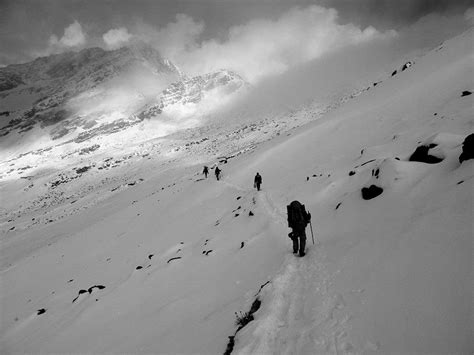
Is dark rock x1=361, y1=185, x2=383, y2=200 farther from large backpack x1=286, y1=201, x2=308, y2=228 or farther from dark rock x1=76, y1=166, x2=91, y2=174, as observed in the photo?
dark rock x1=76, y1=166, x2=91, y2=174

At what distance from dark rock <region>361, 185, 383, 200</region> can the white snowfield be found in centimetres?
21

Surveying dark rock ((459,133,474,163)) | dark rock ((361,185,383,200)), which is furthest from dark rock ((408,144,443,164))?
dark rock ((361,185,383,200))

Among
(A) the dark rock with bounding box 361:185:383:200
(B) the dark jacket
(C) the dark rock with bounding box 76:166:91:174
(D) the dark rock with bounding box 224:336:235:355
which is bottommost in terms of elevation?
(A) the dark rock with bounding box 361:185:383:200

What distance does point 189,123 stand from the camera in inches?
5595

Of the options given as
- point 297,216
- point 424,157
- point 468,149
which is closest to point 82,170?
point 297,216

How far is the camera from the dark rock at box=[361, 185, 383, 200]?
10.5m

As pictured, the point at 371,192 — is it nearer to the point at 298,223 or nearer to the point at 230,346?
the point at 298,223

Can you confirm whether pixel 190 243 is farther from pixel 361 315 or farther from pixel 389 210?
pixel 361 315

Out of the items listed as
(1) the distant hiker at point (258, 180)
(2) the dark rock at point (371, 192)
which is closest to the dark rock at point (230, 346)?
(2) the dark rock at point (371, 192)

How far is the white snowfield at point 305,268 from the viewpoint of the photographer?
190 inches

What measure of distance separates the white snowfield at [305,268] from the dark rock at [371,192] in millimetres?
209

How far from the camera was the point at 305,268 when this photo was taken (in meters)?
8.01

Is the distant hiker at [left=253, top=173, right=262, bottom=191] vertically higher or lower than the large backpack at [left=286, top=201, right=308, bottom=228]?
lower

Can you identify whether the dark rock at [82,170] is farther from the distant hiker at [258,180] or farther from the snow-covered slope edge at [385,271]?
the snow-covered slope edge at [385,271]
